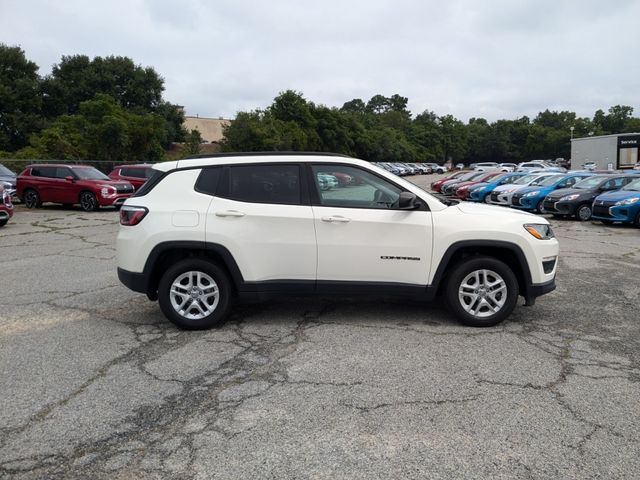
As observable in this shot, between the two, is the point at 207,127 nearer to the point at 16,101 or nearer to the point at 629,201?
the point at 16,101

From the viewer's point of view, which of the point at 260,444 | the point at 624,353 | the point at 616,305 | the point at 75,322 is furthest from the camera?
the point at 616,305

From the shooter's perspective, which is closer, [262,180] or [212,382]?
[212,382]

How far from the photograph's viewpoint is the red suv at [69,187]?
20.0 m

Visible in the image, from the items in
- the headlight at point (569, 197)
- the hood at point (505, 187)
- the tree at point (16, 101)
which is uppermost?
the tree at point (16, 101)

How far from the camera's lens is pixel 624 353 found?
500 cm

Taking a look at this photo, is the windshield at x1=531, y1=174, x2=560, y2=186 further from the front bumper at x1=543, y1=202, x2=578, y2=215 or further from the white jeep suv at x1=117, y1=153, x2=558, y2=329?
the white jeep suv at x1=117, y1=153, x2=558, y2=329

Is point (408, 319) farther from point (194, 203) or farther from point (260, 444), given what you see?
point (260, 444)

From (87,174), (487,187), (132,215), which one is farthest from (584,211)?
(87,174)

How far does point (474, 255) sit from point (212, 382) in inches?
120

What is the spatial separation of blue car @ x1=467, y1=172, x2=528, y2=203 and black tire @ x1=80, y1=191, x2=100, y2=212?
1559cm

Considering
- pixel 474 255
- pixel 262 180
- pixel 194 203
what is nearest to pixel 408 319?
pixel 474 255

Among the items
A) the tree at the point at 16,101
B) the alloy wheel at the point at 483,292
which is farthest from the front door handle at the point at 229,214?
the tree at the point at 16,101

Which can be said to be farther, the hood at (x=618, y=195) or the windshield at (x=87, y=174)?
the windshield at (x=87, y=174)

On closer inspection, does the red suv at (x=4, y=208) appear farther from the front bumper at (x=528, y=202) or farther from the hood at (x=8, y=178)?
the front bumper at (x=528, y=202)
